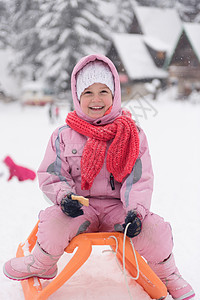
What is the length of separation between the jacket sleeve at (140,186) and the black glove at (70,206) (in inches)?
5.3

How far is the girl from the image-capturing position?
0.86 m

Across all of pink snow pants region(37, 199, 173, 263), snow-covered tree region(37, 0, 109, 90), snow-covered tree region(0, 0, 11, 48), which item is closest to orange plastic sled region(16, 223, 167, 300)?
pink snow pants region(37, 199, 173, 263)

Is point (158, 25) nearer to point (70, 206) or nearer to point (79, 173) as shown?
point (79, 173)

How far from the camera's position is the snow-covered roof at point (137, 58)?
516cm

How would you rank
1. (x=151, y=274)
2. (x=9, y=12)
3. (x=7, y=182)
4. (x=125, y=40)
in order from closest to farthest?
(x=151, y=274), (x=7, y=182), (x=9, y=12), (x=125, y=40)

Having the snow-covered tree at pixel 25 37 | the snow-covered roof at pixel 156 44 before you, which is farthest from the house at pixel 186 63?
the snow-covered tree at pixel 25 37

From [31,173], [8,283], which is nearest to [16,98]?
[31,173]

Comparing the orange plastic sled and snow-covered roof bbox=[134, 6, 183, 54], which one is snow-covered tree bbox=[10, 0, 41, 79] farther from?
the orange plastic sled

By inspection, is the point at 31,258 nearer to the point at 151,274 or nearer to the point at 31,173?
the point at 151,274

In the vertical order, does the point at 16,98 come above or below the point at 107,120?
below

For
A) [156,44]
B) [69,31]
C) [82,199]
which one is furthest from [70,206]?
[156,44]

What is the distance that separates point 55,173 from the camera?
3.04 ft

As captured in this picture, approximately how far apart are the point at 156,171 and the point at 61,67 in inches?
119

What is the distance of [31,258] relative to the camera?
0.91 meters
